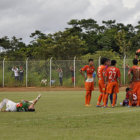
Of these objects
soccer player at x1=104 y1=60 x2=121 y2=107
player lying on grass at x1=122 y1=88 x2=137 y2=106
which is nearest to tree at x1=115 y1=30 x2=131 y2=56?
player lying on grass at x1=122 y1=88 x2=137 y2=106

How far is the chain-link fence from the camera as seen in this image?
37906mm

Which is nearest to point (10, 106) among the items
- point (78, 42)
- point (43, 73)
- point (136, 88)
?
point (136, 88)

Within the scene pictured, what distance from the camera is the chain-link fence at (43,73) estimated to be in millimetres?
37906

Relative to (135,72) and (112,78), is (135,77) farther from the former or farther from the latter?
(112,78)

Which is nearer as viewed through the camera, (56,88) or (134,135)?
(134,135)

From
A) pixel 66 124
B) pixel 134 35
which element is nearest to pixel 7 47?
pixel 134 35

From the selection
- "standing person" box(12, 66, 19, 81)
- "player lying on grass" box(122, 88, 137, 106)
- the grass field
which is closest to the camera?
the grass field

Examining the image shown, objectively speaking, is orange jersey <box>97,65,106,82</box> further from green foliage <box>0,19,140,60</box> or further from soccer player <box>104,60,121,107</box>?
green foliage <box>0,19,140,60</box>

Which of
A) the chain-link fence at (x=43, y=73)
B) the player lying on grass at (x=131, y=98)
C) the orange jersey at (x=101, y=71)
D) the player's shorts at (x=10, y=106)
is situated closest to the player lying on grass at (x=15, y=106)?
the player's shorts at (x=10, y=106)

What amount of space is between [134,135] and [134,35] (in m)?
54.0

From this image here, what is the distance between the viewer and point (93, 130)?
920 centimetres

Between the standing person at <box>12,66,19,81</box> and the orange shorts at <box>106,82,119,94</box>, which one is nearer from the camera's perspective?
the orange shorts at <box>106,82,119,94</box>

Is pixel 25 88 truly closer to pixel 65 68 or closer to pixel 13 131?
pixel 65 68

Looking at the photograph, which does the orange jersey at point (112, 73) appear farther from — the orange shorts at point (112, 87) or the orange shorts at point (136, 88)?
the orange shorts at point (136, 88)
